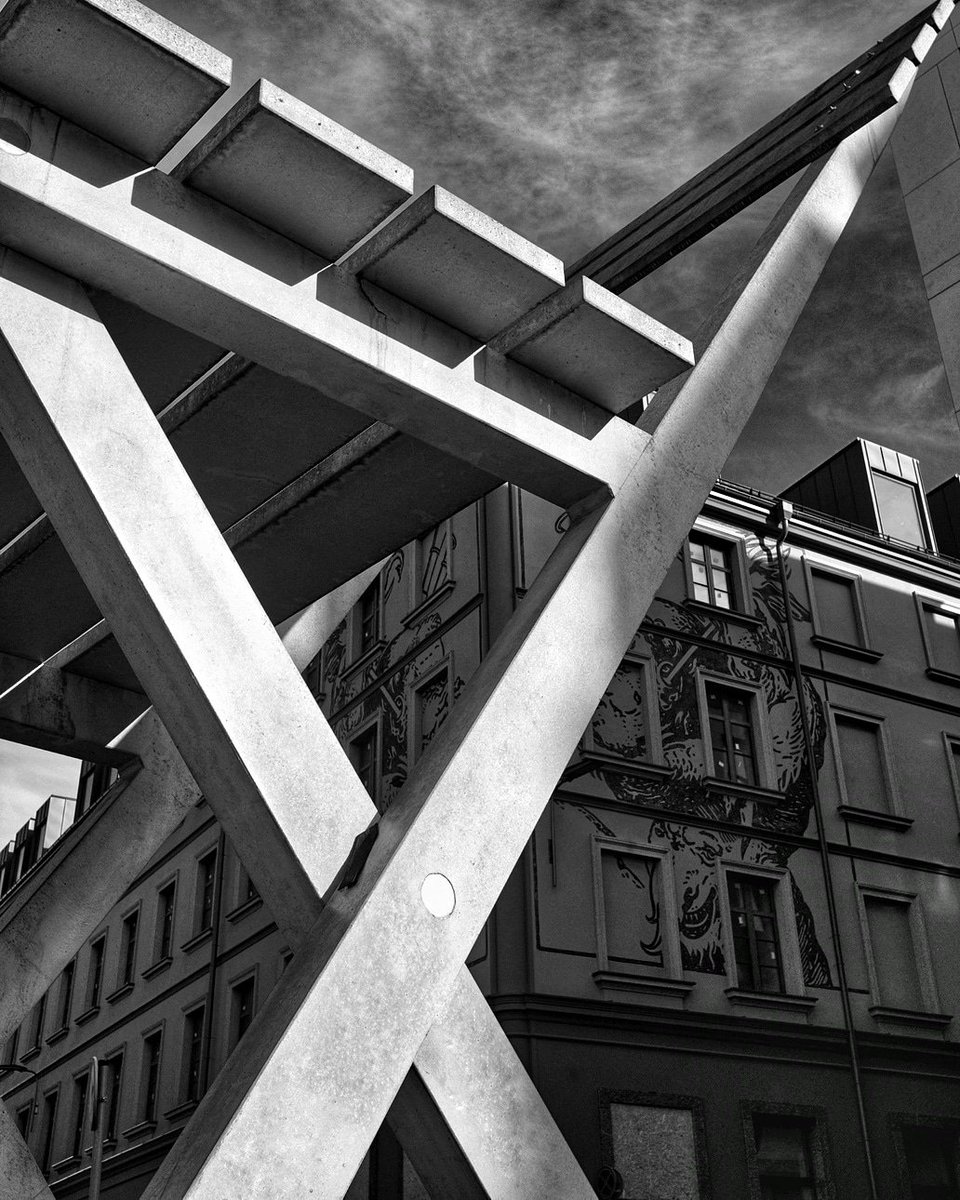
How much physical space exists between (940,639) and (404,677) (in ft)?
36.0

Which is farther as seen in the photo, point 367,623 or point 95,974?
point 95,974

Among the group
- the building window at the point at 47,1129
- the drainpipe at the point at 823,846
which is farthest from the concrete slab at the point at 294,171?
the building window at the point at 47,1129

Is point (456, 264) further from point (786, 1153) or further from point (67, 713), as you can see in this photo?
point (786, 1153)

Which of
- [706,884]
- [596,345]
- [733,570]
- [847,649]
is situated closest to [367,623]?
[733,570]

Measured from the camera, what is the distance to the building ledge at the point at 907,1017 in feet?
70.5

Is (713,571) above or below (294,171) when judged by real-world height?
above

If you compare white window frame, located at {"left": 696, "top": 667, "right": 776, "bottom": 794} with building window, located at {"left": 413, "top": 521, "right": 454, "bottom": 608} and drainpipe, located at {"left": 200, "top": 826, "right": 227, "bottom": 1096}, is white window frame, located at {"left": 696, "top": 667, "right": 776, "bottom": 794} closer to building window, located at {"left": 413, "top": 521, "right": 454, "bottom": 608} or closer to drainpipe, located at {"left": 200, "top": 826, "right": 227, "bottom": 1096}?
building window, located at {"left": 413, "top": 521, "right": 454, "bottom": 608}

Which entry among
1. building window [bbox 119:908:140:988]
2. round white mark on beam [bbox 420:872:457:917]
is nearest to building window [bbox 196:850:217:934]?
building window [bbox 119:908:140:988]

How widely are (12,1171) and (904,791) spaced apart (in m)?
21.8

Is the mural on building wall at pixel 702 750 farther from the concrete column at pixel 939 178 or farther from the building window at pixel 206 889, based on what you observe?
the concrete column at pixel 939 178

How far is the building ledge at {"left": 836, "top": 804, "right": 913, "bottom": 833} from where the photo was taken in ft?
75.7

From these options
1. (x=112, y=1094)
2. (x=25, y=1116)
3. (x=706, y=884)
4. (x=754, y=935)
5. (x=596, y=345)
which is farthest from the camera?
(x=25, y=1116)

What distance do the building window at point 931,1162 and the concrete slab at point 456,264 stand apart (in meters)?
20.9

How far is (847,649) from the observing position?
24.9 metres
